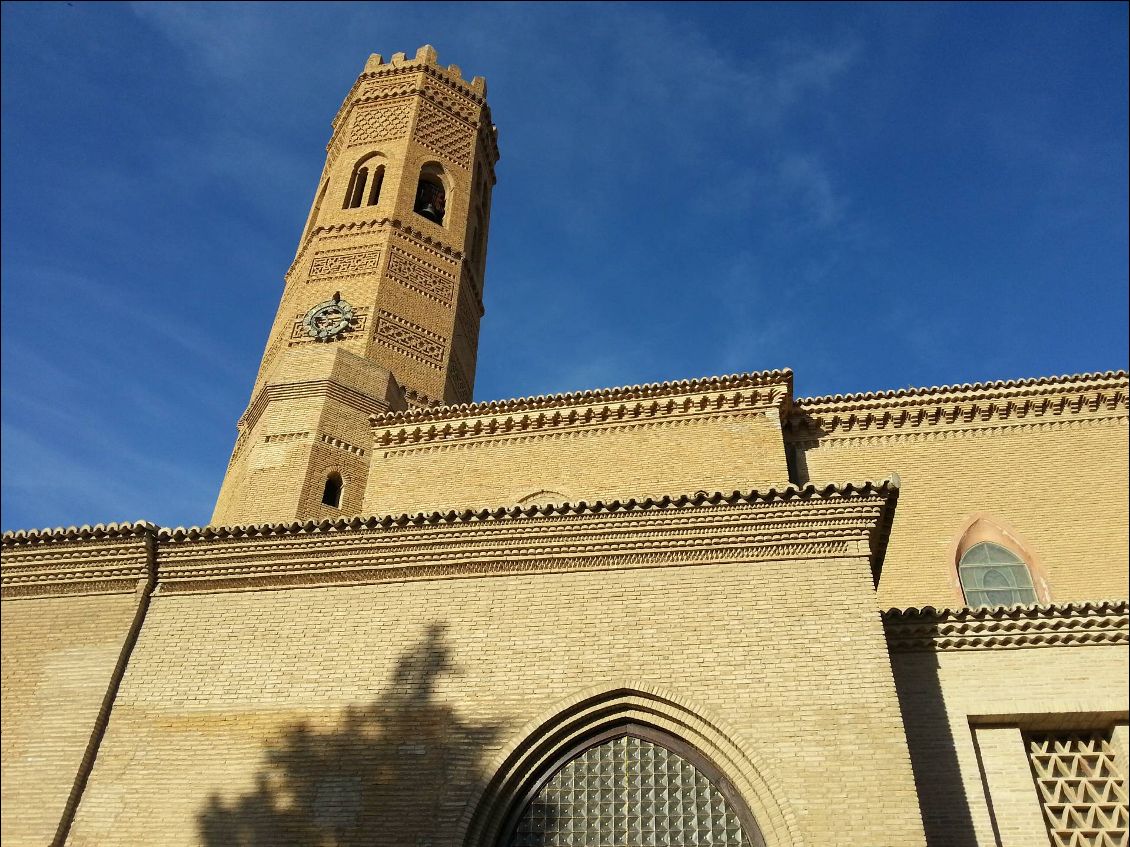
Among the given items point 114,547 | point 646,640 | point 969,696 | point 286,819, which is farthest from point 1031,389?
point 114,547

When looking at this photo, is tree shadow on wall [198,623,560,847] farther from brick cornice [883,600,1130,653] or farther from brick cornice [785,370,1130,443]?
brick cornice [785,370,1130,443]

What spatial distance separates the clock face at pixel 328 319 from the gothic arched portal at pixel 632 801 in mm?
9032

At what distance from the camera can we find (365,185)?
16.5 meters

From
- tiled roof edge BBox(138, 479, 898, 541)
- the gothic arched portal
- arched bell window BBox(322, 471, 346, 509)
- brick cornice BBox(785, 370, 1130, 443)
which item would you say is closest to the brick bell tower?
arched bell window BBox(322, 471, 346, 509)

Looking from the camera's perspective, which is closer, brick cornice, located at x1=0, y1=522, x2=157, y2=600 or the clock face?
brick cornice, located at x1=0, y1=522, x2=157, y2=600

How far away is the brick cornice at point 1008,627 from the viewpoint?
24.2 ft

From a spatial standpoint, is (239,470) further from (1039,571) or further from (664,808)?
(1039,571)

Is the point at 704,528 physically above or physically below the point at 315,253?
below

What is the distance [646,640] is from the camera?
6.73 metres

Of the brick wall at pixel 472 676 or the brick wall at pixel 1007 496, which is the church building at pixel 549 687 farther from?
the brick wall at pixel 1007 496

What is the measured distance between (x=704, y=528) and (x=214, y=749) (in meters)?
4.09

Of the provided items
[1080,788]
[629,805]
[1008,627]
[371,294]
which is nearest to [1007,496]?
[1008,627]

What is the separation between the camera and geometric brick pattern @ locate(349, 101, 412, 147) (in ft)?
56.1

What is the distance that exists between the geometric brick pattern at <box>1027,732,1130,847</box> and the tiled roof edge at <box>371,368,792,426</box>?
16.6 feet
